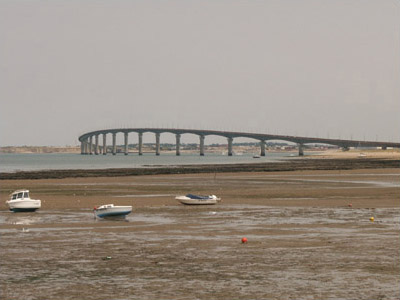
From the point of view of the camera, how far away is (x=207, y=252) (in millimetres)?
26969

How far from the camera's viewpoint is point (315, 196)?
178 feet

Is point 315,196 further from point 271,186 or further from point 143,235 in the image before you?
point 143,235

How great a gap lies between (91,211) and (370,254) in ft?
71.5

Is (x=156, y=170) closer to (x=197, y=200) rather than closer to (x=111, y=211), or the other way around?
(x=197, y=200)

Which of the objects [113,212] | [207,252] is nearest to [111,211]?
[113,212]

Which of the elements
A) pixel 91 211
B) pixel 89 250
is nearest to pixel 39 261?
pixel 89 250

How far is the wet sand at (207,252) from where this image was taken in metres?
20.8

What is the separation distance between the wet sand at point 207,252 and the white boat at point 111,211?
0.59m

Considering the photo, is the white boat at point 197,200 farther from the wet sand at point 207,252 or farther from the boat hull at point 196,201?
the wet sand at point 207,252

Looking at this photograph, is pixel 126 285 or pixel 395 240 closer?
pixel 126 285

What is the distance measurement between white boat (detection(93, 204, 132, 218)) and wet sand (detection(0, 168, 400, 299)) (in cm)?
59

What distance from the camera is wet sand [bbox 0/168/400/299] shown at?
20750 mm

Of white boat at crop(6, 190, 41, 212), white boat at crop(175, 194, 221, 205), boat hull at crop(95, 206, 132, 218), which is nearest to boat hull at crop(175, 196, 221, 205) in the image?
white boat at crop(175, 194, 221, 205)

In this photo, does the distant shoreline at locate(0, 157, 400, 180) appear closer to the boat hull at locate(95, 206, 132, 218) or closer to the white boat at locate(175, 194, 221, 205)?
the white boat at locate(175, 194, 221, 205)
